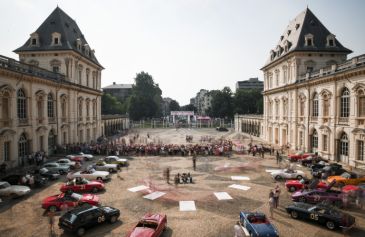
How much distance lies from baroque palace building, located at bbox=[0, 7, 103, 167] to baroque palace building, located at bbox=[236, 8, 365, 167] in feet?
108

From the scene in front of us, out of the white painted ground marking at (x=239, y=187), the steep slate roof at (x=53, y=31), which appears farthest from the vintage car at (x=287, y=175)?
the steep slate roof at (x=53, y=31)

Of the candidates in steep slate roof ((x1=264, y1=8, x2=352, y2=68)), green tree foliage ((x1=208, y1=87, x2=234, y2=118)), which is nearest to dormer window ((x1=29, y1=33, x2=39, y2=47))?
steep slate roof ((x1=264, y1=8, x2=352, y2=68))

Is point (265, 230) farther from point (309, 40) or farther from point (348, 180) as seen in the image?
point (309, 40)

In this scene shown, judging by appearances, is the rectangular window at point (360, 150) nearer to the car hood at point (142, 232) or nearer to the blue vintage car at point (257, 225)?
the blue vintage car at point (257, 225)

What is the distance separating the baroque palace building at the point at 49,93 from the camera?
85.7 ft

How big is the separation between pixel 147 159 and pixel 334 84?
927 inches

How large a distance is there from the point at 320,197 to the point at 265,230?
6844 mm

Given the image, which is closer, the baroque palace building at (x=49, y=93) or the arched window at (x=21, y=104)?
the baroque palace building at (x=49, y=93)

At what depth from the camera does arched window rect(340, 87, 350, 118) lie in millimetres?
27973

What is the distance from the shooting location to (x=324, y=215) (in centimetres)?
1388

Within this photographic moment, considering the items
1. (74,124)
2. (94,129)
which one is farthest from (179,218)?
(94,129)

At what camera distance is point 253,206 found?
16828 mm

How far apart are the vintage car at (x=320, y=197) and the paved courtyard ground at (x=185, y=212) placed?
0.82 meters

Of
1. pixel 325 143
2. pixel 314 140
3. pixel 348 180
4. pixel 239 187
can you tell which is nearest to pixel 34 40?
pixel 239 187
